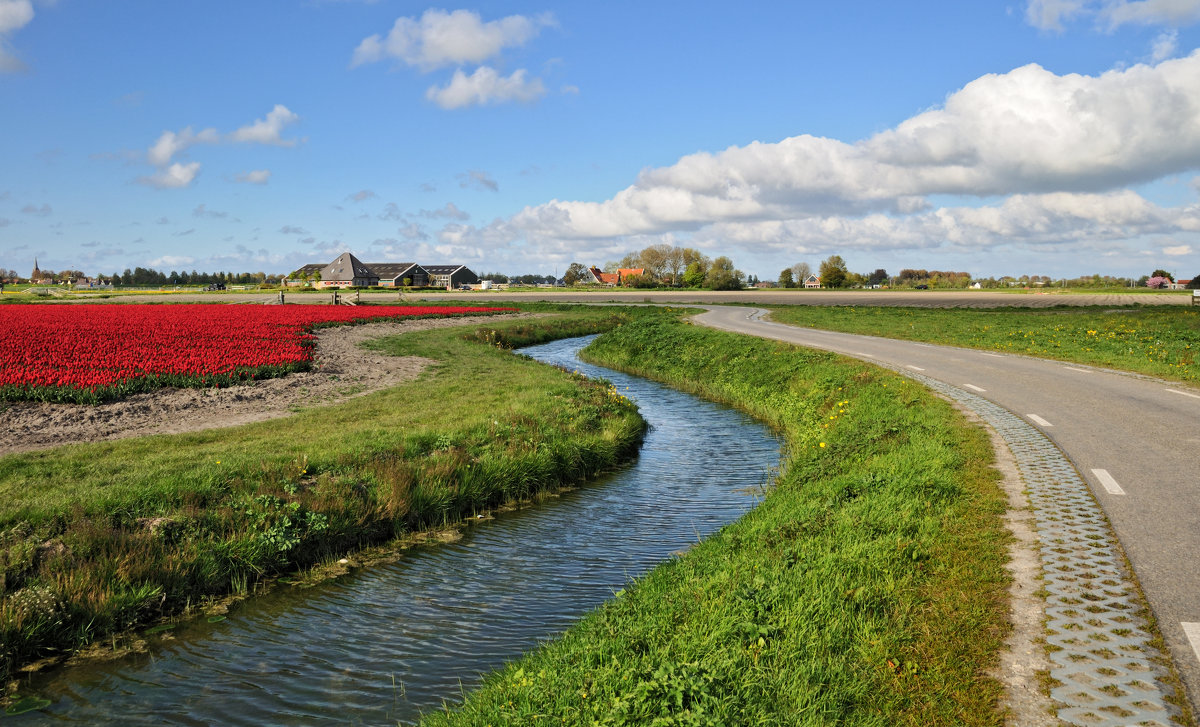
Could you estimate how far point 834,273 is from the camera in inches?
6137

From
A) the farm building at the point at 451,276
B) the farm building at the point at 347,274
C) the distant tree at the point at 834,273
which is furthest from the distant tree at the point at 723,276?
the farm building at the point at 347,274

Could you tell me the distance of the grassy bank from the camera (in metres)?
21.0

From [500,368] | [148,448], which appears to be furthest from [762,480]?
[500,368]

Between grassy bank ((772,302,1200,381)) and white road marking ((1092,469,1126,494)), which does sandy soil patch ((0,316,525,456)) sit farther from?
grassy bank ((772,302,1200,381))

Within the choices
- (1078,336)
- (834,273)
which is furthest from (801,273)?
(1078,336)

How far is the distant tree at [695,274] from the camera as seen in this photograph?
159000mm

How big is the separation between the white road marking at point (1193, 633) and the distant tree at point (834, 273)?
158m

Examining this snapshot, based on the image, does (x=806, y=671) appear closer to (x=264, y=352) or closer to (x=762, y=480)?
(x=762, y=480)

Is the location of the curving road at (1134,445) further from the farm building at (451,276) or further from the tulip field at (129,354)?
the farm building at (451,276)

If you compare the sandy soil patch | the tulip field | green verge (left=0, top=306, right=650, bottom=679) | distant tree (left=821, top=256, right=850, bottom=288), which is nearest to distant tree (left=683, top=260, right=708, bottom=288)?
distant tree (left=821, top=256, right=850, bottom=288)

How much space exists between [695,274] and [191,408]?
485 ft

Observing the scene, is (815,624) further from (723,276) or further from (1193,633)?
(723,276)

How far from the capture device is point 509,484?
12.5 m

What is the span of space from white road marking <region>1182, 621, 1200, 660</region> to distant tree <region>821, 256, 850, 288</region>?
518 feet
